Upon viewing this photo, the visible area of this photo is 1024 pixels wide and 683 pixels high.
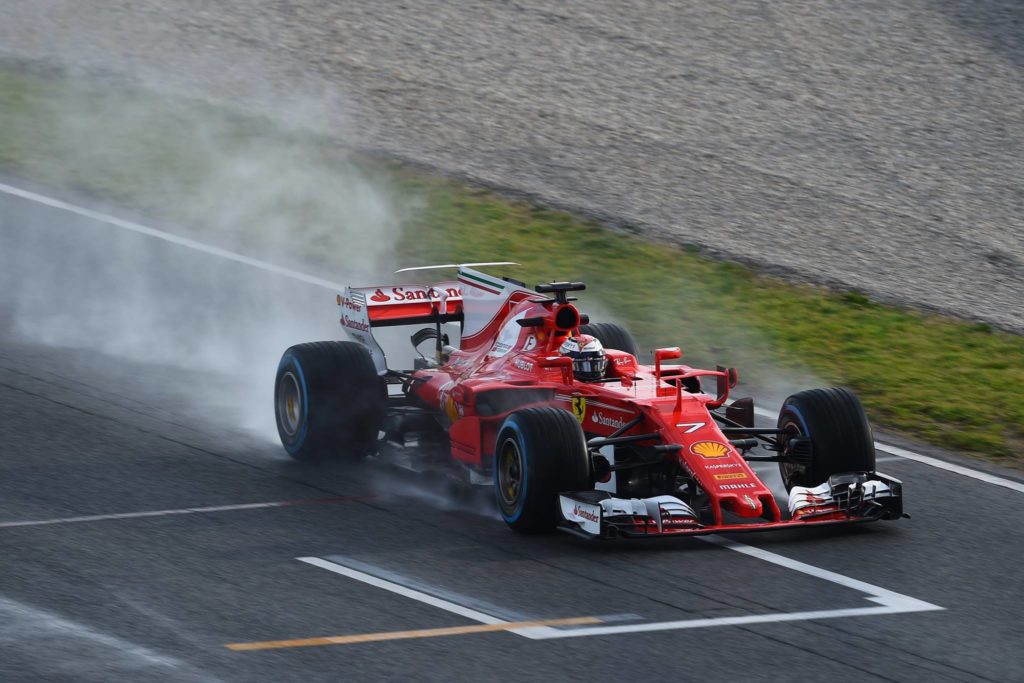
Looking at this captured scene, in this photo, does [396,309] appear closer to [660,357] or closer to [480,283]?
[480,283]

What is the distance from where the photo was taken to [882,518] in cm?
1005

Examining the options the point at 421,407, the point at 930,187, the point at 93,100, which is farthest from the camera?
the point at 93,100

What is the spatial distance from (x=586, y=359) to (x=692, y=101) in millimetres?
11541

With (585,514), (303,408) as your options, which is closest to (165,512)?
(303,408)

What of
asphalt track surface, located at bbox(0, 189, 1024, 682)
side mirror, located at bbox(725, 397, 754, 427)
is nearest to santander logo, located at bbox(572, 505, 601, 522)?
asphalt track surface, located at bbox(0, 189, 1024, 682)

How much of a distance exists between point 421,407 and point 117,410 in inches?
102

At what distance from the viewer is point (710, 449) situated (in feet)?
32.9

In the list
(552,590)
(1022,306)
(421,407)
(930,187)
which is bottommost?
(552,590)

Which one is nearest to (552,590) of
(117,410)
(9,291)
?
(117,410)

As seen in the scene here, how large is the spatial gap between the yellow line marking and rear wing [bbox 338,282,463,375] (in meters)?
3.85

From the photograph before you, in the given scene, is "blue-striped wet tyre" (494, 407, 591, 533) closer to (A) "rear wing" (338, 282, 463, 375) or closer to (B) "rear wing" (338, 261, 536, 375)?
(B) "rear wing" (338, 261, 536, 375)

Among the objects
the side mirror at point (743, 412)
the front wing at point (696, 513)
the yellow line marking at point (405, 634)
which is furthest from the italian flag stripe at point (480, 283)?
the yellow line marking at point (405, 634)

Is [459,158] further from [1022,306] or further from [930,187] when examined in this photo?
[1022,306]

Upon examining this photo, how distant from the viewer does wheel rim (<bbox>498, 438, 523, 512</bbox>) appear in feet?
32.9
